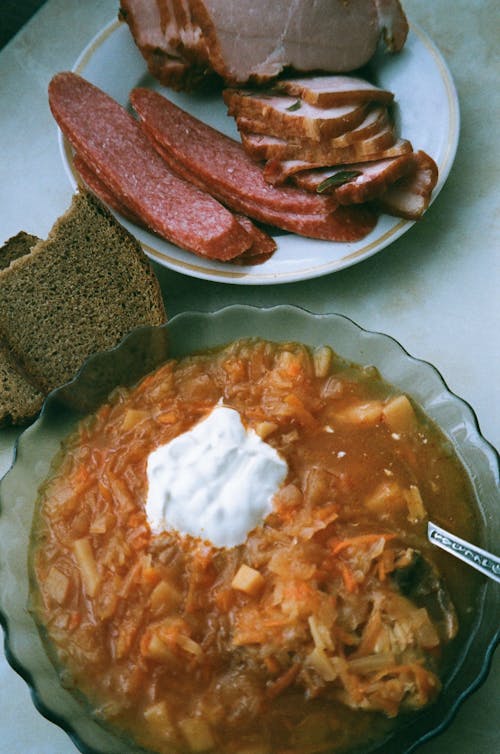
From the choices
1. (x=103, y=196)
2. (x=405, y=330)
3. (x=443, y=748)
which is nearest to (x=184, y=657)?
(x=443, y=748)

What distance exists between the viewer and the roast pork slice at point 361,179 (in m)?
3.34

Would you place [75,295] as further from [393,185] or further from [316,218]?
[393,185]

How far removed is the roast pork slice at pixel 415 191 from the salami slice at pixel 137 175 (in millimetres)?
635

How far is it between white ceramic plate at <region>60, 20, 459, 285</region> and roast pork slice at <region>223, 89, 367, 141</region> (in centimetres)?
28

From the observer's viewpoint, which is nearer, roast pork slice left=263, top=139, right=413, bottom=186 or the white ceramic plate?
the white ceramic plate

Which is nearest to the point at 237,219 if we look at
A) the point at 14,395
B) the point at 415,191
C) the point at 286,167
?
the point at 286,167

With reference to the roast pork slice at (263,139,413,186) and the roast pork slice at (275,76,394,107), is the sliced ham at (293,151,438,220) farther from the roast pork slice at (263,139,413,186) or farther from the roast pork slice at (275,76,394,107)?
the roast pork slice at (275,76,394,107)

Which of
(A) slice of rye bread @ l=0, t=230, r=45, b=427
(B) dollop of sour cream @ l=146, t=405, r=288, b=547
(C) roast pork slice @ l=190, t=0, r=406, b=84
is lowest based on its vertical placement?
(B) dollop of sour cream @ l=146, t=405, r=288, b=547

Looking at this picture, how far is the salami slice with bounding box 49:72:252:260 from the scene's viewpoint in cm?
341

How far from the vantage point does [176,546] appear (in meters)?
2.61

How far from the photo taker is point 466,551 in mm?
2537

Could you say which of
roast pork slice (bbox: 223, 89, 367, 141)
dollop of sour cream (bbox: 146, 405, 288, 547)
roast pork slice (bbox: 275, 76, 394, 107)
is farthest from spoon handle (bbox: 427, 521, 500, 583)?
roast pork slice (bbox: 275, 76, 394, 107)

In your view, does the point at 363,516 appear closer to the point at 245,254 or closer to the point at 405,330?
the point at 405,330

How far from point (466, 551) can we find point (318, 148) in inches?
73.9
